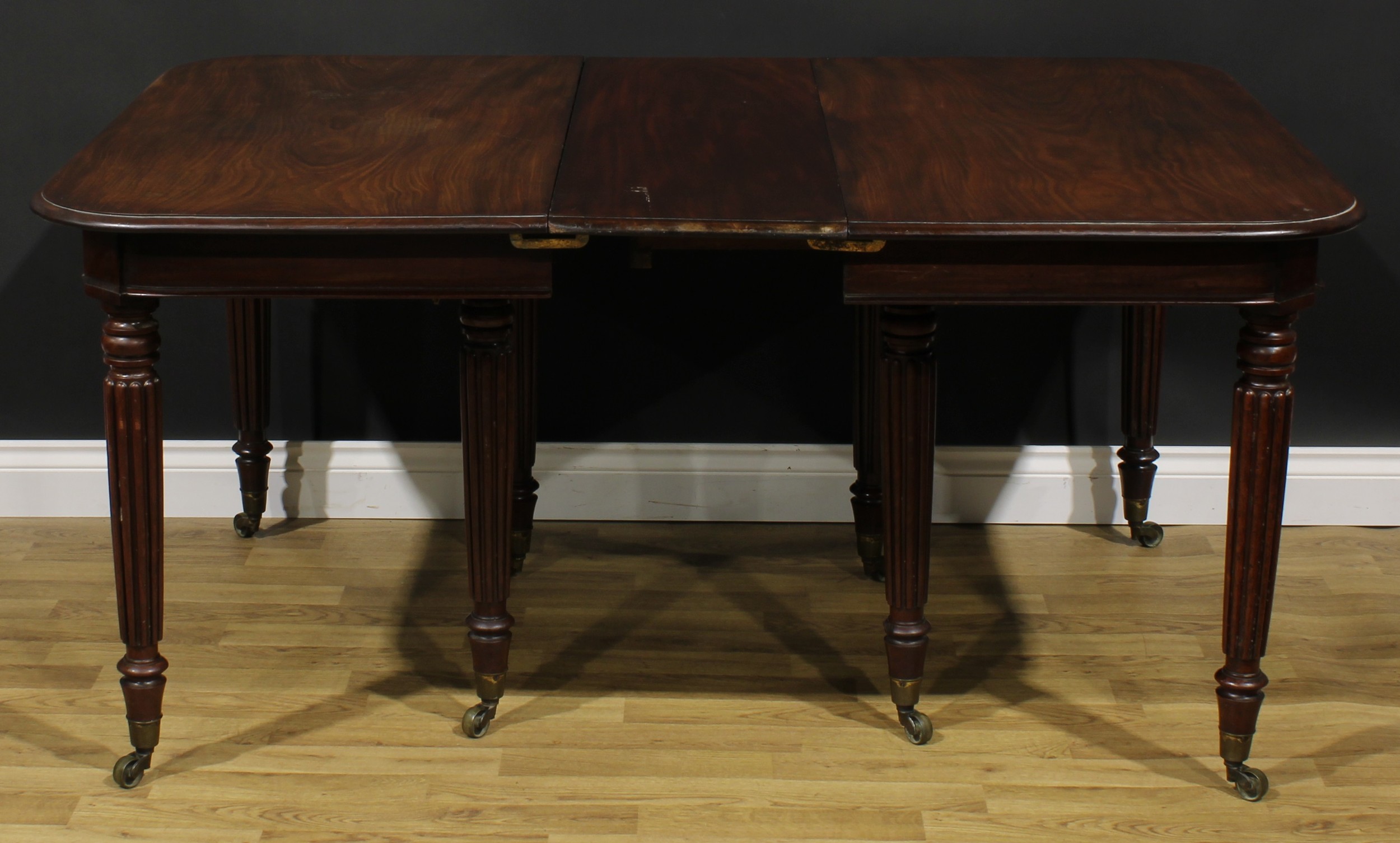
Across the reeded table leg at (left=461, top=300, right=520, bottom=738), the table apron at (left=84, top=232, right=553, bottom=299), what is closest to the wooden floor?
the reeded table leg at (left=461, top=300, right=520, bottom=738)

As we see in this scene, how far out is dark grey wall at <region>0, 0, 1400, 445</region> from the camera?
244 cm

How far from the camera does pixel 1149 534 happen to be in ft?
8.54

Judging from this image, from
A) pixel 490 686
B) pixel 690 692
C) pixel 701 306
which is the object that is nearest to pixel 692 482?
pixel 701 306

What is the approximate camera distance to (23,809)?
1.90m

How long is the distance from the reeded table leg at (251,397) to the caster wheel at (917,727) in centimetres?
122

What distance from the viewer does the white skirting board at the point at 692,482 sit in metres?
2.66

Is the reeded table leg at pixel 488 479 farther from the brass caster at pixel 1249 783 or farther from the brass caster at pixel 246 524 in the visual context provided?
the brass caster at pixel 1249 783

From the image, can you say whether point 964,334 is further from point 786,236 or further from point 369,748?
point 369,748

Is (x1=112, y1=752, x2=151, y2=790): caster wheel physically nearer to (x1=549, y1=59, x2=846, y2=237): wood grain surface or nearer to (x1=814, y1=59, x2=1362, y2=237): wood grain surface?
(x1=549, y1=59, x2=846, y2=237): wood grain surface

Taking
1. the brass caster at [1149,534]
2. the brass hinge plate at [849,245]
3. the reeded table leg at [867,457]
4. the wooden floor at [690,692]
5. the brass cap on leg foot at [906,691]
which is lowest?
the wooden floor at [690,692]

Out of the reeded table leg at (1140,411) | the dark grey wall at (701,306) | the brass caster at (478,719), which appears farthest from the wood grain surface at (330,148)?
the reeded table leg at (1140,411)

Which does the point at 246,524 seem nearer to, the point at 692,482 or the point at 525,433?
the point at 525,433

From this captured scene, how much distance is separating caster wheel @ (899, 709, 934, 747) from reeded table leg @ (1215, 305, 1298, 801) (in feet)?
1.28

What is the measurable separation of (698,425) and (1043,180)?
1021 mm
